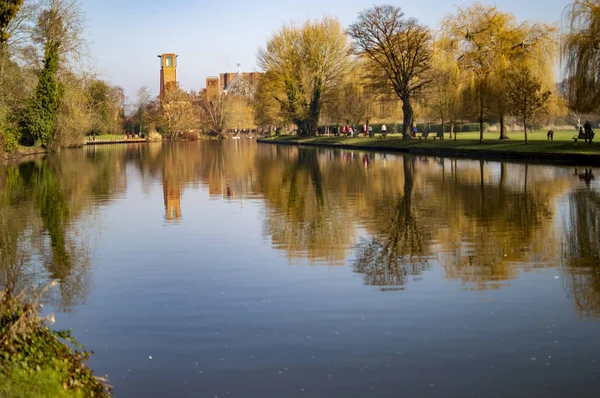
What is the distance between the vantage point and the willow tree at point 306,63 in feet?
257

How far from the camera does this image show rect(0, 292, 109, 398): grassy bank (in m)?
5.32

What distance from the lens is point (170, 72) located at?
165 metres

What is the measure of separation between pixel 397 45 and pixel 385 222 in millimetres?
47227

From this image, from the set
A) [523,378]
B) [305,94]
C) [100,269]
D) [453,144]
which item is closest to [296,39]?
[305,94]

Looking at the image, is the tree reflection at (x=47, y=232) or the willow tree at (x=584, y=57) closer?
the tree reflection at (x=47, y=232)

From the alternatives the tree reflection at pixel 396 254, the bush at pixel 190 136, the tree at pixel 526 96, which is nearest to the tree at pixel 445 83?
the tree at pixel 526 96

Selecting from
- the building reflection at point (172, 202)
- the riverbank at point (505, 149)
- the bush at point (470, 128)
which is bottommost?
the building reflection at point (172, 202)

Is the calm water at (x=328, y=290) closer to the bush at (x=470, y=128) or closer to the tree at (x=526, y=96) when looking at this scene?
the tree at (x=526, y=96)

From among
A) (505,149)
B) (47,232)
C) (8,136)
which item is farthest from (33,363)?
(8,136)

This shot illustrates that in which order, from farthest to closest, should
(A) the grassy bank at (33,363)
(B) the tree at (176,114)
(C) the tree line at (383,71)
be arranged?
(B) the tree at (176,114)
(C) the tree line at (383,71)
(A) the grassy bank at (33,363)

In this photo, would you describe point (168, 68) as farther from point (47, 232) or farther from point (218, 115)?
point (47, 232)

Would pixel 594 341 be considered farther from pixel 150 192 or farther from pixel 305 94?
pixel 305 94

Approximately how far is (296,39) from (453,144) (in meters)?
31.4

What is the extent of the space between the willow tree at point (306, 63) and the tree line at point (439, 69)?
0.11 metres
